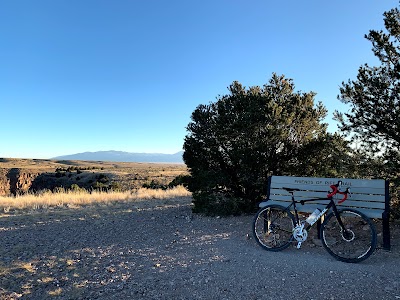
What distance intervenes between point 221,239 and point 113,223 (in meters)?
3.61

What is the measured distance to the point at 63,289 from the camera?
4.68 m

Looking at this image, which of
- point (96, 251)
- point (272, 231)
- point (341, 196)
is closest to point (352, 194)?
point (341, 196)

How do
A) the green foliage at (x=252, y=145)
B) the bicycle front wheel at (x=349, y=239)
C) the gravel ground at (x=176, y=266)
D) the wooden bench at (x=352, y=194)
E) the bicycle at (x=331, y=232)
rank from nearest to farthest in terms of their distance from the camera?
1. the gravel ground at (x=176, y=266)
2. the bicycle front wheel at (x=349, y=239)
3. the bicycle at (x=331, y=232)
4. the wooden bench at (x=352, y=194)
5. the green foliage at (x=252, y=145)

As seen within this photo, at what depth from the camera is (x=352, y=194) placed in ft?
20.5

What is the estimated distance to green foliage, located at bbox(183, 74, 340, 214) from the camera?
28.8 ft

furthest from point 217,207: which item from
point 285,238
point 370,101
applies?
point 370,101

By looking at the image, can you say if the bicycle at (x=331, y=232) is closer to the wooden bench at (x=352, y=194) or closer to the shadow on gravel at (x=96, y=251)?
the wooden bench at (x=352, y=194)

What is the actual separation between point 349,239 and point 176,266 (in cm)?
306

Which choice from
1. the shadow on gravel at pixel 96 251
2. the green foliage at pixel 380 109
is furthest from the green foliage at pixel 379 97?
the shadow on gravel at pixel 96 251

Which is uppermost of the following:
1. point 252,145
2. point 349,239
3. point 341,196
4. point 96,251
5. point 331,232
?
point 252,145

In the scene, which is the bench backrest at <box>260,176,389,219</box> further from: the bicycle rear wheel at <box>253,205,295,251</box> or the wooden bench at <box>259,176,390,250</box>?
the bicycle rear wheel at <box>253,205,295,251</box>

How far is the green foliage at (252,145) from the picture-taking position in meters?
8.77

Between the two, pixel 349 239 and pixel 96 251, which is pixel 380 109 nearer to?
pixel 349 239

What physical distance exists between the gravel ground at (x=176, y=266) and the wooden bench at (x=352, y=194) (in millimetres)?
705
